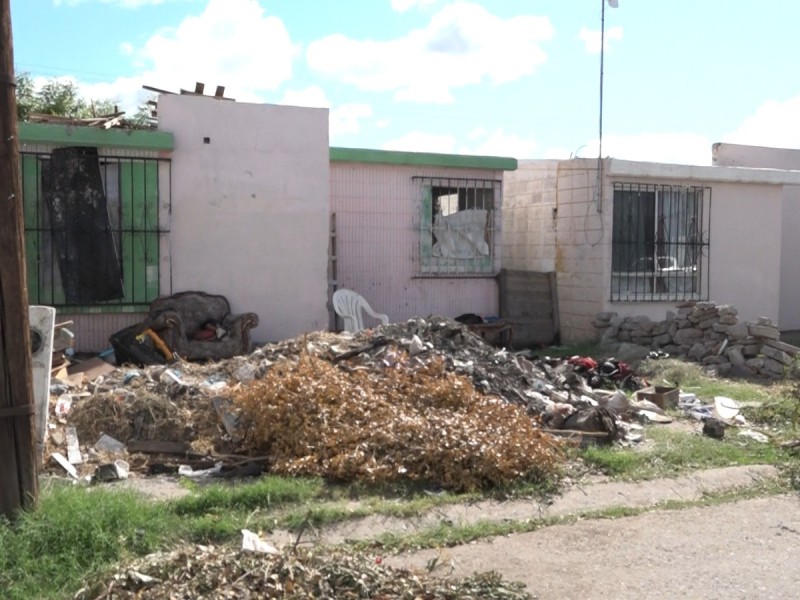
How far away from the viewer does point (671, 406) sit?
1044 centimetres

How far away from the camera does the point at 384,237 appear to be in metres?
14.5

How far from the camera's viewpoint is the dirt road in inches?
206

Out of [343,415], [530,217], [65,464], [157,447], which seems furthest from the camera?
[530,217]

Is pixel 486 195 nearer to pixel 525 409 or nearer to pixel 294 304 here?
pixel 294 304

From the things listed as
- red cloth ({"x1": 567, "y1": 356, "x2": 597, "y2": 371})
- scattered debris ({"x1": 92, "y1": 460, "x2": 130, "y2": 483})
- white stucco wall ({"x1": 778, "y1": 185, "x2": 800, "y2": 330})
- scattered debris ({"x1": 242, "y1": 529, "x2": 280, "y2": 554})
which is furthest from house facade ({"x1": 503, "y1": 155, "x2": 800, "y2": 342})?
scattered debris ({"x1": 242, "y1": 529, "x2": 280, "y2": 554})

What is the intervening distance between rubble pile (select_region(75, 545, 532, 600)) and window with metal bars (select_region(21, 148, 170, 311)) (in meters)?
7.64

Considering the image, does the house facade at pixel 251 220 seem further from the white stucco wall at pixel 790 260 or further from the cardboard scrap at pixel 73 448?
the white stucco wall at pixel 790 260

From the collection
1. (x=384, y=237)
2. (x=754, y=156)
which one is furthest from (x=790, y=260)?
(x=384, y=237)

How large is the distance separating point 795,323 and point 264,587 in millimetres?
17466

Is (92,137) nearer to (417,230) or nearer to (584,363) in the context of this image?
(417,230)

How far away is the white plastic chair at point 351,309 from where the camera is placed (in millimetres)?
13461

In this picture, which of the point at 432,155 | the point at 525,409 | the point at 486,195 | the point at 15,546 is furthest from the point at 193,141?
the point at 15,546


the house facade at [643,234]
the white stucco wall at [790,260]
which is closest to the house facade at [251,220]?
the house facade at [643,234]

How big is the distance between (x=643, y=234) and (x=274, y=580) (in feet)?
41.7
